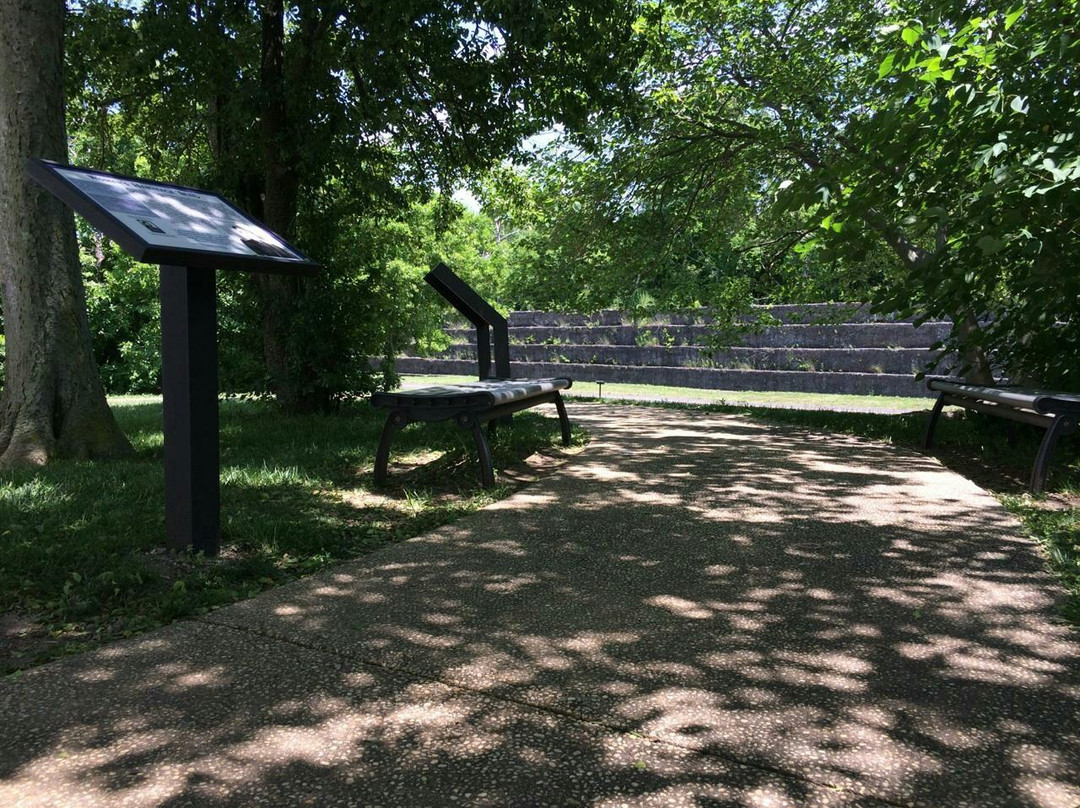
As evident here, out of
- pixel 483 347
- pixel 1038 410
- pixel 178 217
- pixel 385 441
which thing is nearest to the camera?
pixel 178 217

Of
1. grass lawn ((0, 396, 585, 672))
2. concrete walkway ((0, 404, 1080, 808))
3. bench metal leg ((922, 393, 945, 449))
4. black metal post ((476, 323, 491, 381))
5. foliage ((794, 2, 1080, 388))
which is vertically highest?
foliage ((794, 2, 1080, 388))

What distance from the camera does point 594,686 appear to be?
2.83 metres

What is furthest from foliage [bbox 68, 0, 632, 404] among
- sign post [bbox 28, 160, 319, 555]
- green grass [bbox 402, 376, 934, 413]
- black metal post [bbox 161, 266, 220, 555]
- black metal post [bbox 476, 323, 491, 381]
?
black metal post [bbox 161, 266, 220, 555]

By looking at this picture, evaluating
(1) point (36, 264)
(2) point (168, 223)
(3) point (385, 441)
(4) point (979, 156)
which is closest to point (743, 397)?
(3) point (385, 441)

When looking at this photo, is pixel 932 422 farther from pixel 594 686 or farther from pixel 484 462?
pixel 594 686

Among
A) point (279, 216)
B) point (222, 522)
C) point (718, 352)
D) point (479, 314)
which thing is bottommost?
point (222, 522)

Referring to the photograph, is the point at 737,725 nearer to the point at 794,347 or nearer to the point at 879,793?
the point at 879,793

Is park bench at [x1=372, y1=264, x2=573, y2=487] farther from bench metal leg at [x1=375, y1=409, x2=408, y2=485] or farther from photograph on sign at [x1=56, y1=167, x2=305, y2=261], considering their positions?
photograph on sign at [x1=56, y1=167, x2=305, y2=261]

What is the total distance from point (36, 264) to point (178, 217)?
3006mm

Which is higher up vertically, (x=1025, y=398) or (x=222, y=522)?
(x=1025, y=398)

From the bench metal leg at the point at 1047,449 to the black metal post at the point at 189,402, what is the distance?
19.0 ft

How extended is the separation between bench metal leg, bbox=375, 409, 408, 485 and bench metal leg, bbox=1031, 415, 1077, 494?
4816 millimetres

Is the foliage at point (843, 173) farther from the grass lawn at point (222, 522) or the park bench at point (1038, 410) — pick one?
the grass lawn at point (222, 522)

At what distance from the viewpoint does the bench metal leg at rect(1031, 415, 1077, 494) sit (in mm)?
5914
